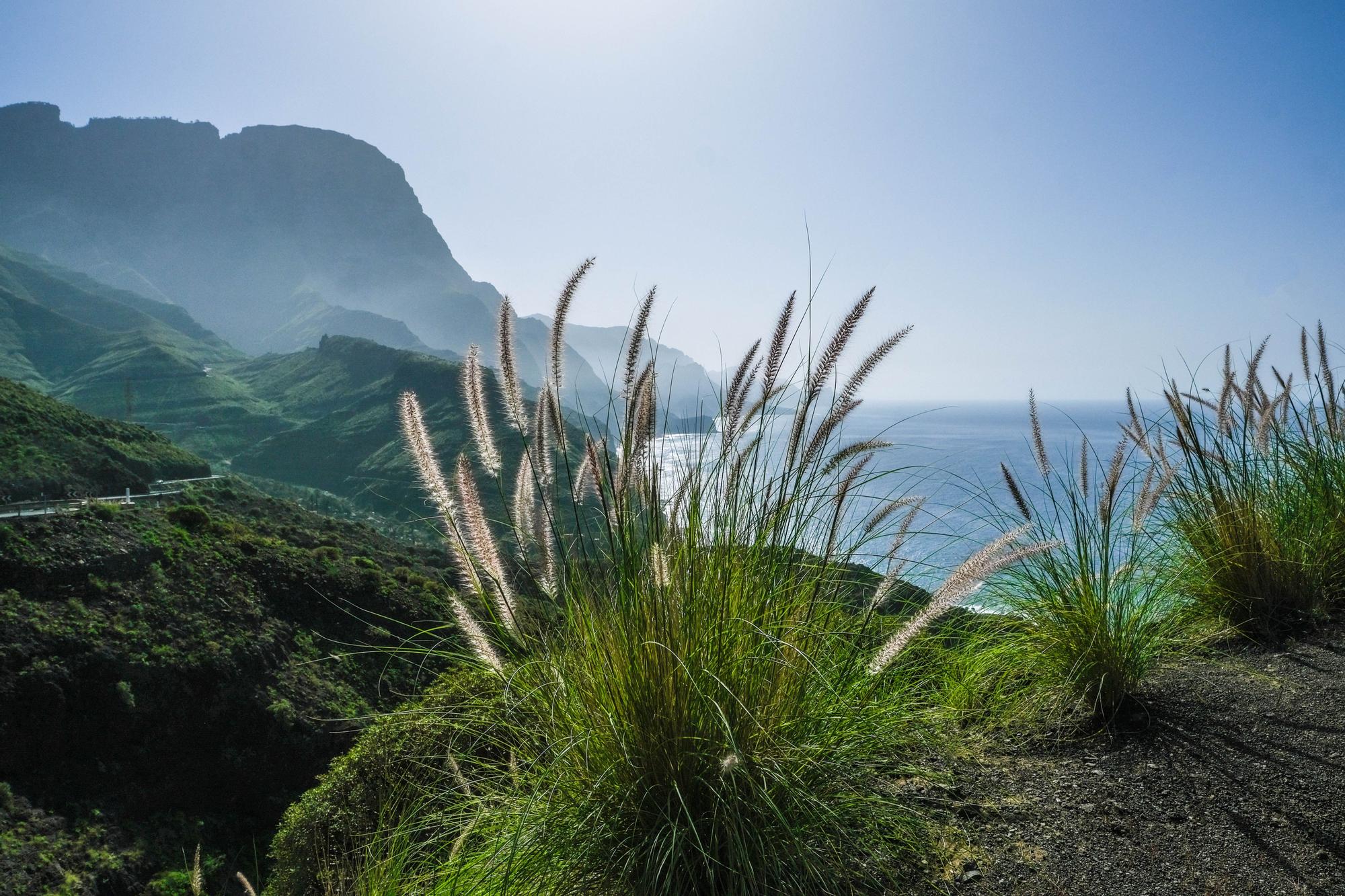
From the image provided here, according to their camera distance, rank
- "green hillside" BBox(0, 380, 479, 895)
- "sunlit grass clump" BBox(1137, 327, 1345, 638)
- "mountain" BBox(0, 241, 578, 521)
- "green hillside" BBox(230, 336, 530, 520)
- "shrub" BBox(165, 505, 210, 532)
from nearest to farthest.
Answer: "sunlit grass clump" BBox(1137, 327, 1345, 638) < "green hillside" BBox(0, 380, 479, 895) < "shrub" BBox(165, 505, 210, 532) < "green hillside" BBox(230, 336, 530, 520) < "mountain" BBox(0, 241, 578, 521)

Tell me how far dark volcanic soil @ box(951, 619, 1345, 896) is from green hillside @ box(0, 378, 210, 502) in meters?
61.0

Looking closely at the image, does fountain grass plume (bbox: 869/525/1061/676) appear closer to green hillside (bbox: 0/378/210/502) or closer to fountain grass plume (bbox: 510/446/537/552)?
fountain grass plume (bbox: 510/446/537/552)

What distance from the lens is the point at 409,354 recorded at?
10644 centimetres

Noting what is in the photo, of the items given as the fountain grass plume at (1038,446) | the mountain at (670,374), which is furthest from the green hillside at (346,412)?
the fountain grass plume at (1038,446)

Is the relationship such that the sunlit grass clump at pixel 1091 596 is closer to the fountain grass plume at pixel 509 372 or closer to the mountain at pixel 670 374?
the mountain at pixel 670 374

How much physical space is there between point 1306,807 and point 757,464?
5.90 feet

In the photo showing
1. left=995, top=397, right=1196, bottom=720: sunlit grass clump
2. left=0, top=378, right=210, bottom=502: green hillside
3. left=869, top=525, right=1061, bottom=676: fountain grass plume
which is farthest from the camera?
left=0, top=378, right=210, bottom=502: green hillside

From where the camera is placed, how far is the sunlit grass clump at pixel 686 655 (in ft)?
5.76

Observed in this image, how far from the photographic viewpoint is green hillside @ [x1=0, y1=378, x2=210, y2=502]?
49.0m

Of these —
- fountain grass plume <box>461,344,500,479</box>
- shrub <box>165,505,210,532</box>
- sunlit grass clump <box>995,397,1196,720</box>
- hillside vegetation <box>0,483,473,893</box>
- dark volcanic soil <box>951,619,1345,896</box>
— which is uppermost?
fountain grass plume <box>461,344,500,479</box>

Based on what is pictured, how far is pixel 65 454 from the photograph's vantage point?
53250mm

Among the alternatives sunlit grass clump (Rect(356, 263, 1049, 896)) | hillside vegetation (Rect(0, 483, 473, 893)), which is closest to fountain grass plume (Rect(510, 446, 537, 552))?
sunlit grass clump (Rect(356, 263, 1049, 896))

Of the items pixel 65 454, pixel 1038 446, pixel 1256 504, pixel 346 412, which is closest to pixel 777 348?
pixel 1038 446

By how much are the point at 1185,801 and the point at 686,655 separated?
1545 mm
